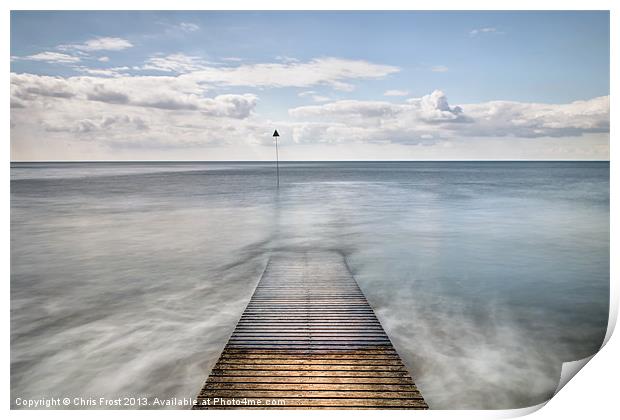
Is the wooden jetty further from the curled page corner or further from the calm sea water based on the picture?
the curled page corner

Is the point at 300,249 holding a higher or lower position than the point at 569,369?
higher

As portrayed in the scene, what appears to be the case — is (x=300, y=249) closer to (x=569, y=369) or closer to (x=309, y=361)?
(x=309, y=361)

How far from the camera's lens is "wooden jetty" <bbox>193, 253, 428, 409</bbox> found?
3031 mm

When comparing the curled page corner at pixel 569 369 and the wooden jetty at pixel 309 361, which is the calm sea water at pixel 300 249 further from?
the wooden jetty at pixel 309 361

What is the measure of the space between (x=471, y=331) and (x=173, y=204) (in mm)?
15122

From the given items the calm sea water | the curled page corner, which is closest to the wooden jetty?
the calm sea water

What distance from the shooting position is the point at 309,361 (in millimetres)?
3420

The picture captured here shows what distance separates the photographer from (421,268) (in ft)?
23.3

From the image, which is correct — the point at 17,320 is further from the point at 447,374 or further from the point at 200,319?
the point at 447,374

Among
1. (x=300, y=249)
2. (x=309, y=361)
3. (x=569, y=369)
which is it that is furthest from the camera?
(x=300, y=249)

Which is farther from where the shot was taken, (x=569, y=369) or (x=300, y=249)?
(x=300, y=249)

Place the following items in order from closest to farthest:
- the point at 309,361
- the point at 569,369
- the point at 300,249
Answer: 1. the point at 309,361
2. the point at 569,369
3. the point at 300,249

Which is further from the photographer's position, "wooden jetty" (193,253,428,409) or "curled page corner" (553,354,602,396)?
"curled page corner" (553,354,602,396)

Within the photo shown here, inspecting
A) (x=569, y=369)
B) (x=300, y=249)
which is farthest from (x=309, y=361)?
(x=300, y=249)
